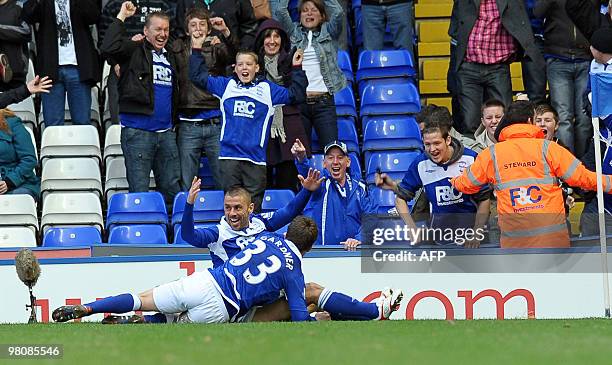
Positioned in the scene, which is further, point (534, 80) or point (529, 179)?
point (534, 80)

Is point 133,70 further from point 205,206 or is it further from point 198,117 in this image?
point 205,206

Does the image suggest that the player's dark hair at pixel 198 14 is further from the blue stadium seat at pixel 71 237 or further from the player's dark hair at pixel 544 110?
the player's dark hair at pixel 544 110

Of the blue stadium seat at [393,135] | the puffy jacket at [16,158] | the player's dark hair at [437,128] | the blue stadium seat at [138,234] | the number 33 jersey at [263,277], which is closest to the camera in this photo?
the number 33 jersey at [263,277]

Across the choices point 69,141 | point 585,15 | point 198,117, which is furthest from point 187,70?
point 585,15

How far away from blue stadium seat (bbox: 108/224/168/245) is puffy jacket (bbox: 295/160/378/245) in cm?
167

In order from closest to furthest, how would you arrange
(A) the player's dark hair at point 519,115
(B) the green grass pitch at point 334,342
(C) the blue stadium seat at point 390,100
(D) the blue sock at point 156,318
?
1. (B) the green grass pitch at point 334,342
2. (D) the blue sock at point 156,318
3. (A) the player's dark hair at point 519,115
4. (C) the blue stadium seat at point 390,100

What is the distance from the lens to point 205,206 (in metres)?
14.7

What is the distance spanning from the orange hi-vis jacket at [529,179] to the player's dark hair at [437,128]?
80cm

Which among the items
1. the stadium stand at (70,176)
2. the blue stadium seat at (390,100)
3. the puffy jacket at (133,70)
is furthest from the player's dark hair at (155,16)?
the blue stadium seat at (390,100)

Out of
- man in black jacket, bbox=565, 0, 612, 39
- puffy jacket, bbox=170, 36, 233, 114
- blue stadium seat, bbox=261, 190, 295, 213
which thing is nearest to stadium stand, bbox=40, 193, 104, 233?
puffy jacket, bbox=170, 36, 233, 114

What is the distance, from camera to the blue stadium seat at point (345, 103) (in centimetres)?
1636

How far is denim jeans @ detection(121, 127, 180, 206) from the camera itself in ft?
48.9

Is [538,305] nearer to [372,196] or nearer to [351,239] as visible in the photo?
[351,239]

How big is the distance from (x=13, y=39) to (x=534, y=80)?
6.01 meters
